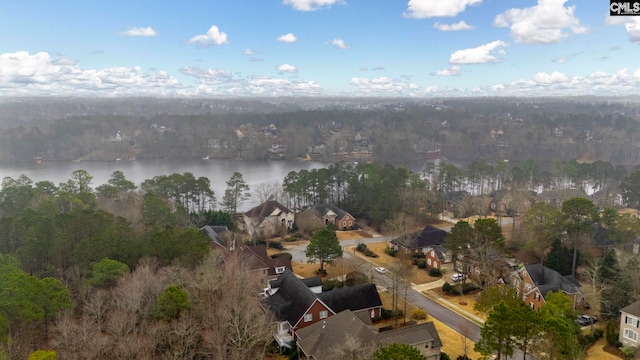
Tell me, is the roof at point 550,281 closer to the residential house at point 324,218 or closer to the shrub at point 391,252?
the shrub at point 391,252

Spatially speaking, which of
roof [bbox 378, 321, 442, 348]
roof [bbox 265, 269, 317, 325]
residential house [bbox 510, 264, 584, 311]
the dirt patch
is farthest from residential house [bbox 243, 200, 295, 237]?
roof [bbox 378, 321, 442, 348]

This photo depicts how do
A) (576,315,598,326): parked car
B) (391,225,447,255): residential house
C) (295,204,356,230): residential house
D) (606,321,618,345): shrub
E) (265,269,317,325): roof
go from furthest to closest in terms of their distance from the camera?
(295,204,356,230): residential house, (391,225,447,255): residential house, (576,315,598,326): parked car, (265,269,317,325): roof, (606,321,618,345): shrub

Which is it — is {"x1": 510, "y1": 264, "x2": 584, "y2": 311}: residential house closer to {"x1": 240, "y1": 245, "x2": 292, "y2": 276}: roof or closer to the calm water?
{"x1": 240, "y1": 245, "x2": 292, "y2": 276}: roof

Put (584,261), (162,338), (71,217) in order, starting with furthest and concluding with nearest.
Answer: (584,261)
(71,217)
(162,338)

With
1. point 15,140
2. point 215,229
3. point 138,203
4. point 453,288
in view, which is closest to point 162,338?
point 453,288

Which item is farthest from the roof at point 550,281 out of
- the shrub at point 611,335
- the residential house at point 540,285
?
the shrub at point 611,335

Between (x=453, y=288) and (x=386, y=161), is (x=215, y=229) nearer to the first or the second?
(x=453, y=288)

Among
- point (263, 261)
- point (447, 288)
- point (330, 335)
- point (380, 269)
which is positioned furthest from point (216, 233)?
point (330, 335)
